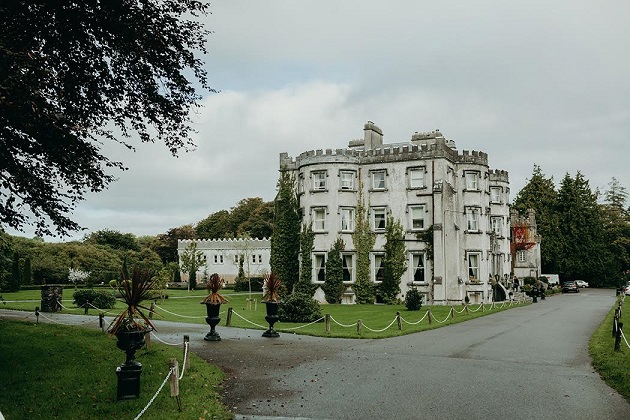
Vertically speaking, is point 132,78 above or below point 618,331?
above

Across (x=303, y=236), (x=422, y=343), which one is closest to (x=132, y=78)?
(x=422, y=343)

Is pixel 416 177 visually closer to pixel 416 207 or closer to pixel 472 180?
pixel 416 207

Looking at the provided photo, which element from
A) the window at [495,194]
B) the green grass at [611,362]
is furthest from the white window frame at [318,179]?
the green grass at [611,362]

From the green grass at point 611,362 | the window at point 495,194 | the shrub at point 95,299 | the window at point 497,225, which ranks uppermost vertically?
the window at point 495,194

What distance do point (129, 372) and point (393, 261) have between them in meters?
32.0

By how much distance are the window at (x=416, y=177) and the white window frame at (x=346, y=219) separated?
16.6 ft

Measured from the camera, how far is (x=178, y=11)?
14047 millimetres

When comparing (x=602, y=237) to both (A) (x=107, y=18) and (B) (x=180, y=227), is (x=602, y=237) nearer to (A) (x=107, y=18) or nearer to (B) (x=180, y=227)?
(B) (x=180, y=227)

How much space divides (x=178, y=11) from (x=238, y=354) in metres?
9.89

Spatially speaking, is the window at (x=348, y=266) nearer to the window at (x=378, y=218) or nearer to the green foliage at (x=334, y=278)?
the green foliage at (x=334, y=278)

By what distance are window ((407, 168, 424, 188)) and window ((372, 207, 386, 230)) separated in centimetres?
305

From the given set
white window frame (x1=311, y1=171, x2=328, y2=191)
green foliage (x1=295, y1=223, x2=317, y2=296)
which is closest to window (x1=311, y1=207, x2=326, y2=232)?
green foliage (x1=295, y1=223, x2=317, y2=296)

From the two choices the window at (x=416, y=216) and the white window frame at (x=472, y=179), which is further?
the white window frame at (x=472, y=179)

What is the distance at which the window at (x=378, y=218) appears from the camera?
142ft
